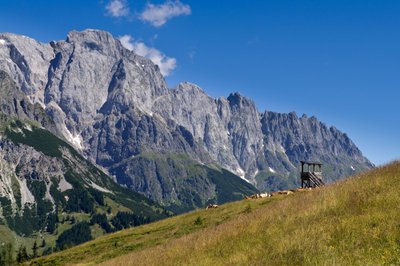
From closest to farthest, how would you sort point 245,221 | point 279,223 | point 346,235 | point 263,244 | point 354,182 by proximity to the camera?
point 346,235 → point 263,244 → point 279,223 → point 245,221 → point 354,182

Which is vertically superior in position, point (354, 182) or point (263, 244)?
point (354, 182)

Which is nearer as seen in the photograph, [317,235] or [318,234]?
[317,235]

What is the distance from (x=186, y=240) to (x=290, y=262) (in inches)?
303

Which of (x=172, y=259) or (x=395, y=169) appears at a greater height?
(x=395, y=169)

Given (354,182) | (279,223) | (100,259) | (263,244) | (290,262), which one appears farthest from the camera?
(100,259)

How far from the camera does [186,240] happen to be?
1844 centimetres

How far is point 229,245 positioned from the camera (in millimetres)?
15156

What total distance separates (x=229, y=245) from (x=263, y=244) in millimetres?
1553

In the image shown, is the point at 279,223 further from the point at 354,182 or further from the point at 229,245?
the point at 354,182


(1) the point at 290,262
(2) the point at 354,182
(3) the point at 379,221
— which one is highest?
(2) the point at 354,182

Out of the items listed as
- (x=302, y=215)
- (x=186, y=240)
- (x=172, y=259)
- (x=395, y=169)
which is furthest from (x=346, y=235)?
(x=395, y=169)

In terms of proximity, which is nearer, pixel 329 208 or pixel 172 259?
pixel 172 259

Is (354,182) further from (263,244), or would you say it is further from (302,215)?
(263,244)

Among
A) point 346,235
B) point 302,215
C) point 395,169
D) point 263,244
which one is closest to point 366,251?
point 346,235
